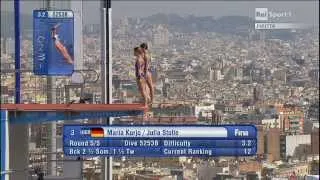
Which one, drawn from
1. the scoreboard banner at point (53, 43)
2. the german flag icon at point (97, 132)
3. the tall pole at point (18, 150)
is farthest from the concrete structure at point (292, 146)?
the tall pole at point (18, 150)

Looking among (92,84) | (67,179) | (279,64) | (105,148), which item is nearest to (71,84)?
(92,84)

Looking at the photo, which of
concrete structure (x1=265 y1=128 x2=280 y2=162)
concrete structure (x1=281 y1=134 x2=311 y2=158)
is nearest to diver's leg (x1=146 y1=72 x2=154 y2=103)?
concrete structure (x1=265 y1=128 x2=280 y2=162)

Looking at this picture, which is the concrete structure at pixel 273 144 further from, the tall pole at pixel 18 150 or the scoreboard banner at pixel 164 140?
the tall pole at pixel 18 150

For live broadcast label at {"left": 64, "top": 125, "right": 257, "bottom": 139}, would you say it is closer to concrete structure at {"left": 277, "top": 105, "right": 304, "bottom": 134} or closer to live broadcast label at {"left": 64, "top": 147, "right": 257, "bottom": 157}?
live broadcast label at {"left": 64, "top": 147, "right": 257, "bottom": 157}

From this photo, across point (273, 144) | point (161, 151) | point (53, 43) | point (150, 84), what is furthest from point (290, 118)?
point (161, 151)

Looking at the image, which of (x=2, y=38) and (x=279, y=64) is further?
(x=279, y=64)

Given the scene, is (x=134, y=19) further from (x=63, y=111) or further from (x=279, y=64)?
(x=279, y=64)
